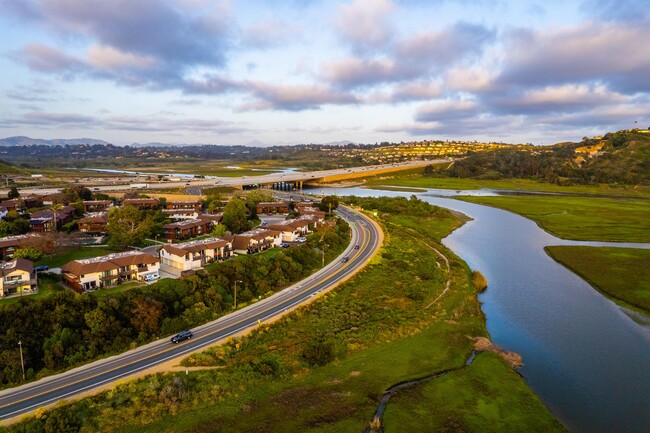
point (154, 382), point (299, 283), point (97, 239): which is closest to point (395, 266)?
point (299, 283)

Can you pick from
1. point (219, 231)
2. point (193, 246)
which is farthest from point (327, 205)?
point (193, 246)

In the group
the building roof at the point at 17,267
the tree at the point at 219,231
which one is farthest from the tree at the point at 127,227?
the building roof at the point at 17,267

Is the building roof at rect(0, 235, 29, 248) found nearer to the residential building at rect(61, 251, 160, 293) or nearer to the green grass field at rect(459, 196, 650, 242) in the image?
the residential building at rect(61, 251, 160, 293)

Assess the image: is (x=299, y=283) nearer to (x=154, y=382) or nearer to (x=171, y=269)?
(x=171, y=269)

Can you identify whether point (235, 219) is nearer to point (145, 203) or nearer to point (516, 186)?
point (145, 203)

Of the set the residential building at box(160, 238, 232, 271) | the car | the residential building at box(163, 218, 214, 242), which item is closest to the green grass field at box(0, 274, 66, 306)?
the residential building at box(160, 238, 232, 271)

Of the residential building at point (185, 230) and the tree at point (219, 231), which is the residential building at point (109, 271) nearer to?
the tree at point (219, 231)

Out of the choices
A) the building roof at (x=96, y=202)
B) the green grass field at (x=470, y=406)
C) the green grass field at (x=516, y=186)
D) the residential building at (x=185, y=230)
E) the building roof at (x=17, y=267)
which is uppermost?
the building roof at (x=17, y=267)
